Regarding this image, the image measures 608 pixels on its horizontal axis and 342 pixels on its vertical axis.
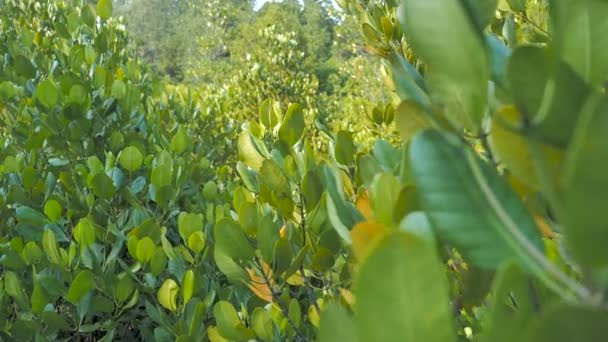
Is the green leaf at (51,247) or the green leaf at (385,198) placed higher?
the green leaf at (385,198)

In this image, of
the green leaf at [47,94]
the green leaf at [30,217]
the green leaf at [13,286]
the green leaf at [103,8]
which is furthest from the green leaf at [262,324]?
the green leaf at [103,8]

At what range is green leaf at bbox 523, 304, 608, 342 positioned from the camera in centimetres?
23

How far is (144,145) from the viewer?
8.91ft

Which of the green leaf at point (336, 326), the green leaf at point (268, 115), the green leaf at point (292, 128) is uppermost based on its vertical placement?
the green leaf at point (336, 326)

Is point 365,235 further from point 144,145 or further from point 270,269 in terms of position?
point 144,145

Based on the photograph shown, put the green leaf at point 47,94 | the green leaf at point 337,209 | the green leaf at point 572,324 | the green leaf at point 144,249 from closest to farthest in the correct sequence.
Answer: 1. the green leaf at point 572,324
2. the green leaf at point 337,209
3. the green leaf at point 144,249
4. the green leaf at point 47,94

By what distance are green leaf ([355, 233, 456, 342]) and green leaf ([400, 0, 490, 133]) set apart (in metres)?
0.12

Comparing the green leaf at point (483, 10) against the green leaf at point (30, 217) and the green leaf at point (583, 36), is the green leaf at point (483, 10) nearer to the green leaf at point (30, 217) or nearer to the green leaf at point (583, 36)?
the green leaf at point (583, 36)

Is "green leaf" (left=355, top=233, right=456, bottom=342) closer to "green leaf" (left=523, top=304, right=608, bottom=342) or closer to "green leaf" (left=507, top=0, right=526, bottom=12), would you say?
"green leaf" (left=523, top=304, right=608, bottom=342)

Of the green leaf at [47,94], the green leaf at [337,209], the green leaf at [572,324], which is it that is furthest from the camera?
the green leaf at [47,94]

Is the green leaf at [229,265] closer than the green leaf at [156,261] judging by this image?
Yes

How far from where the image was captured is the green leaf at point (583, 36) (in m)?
0.31

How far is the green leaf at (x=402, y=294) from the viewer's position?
0.26m

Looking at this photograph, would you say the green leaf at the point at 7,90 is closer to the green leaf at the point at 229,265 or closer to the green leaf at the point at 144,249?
the green leaf at the point at 144,249
